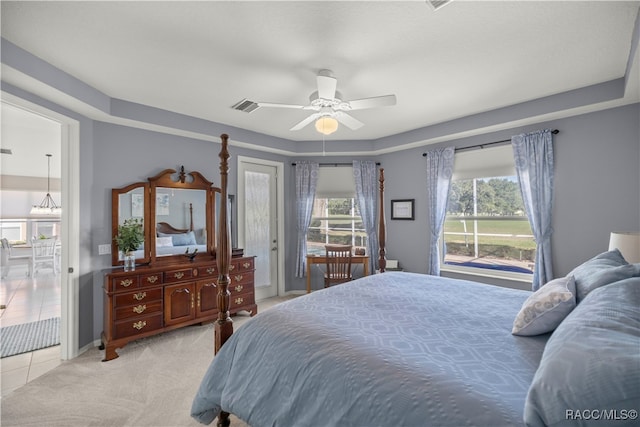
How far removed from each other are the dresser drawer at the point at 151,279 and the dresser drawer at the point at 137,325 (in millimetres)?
344

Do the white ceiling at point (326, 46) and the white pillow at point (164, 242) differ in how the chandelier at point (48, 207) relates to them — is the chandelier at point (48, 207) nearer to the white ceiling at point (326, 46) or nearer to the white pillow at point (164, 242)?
the white pillow at point (164, 242)

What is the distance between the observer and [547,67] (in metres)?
2.52

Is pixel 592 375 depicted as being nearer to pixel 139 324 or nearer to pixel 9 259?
pixel 139 324

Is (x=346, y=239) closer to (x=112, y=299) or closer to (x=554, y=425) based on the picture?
(x=112, y=299)

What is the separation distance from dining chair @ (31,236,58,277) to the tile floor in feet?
0.67

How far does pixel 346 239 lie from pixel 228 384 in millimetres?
3657

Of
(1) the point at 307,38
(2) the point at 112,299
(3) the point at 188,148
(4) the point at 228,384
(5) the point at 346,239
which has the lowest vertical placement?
(4) the point at 228,384

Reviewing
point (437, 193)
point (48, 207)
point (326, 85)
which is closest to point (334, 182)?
point (437, 193)

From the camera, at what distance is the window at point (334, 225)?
513 cm

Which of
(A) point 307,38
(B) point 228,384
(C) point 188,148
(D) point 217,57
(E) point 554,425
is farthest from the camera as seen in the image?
(C) point 188,148

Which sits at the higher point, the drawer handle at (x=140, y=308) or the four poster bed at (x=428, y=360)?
the four poster bed at (x=428, y=360)

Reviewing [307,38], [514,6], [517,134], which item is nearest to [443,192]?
[517,134]

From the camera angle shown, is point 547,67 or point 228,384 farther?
point 547,67

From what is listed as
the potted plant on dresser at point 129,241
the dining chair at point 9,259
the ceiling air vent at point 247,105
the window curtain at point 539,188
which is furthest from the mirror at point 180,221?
the dining chair at point 9,259
